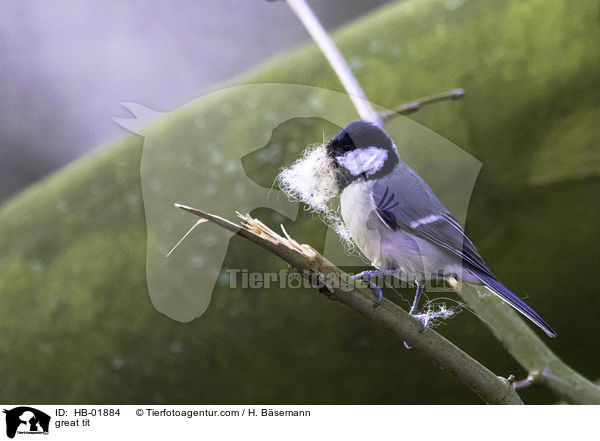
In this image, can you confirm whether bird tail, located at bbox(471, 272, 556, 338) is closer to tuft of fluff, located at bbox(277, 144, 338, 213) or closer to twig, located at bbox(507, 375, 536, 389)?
twig, located at bbox(507, 375, 536, 389)

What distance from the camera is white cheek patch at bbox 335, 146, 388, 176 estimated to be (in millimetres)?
501

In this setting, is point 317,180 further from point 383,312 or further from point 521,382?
point 521,382

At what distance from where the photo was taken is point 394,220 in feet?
1.80

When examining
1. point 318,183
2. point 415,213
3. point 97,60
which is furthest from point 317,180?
point 97,60

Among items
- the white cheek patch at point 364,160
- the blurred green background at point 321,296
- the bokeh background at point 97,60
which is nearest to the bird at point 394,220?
the white cheek patch at point 364,160

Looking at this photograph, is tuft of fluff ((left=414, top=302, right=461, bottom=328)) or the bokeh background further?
the bokeh background

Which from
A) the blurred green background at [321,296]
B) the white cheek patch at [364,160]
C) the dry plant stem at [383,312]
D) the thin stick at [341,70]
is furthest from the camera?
the blurred green background at [321,296]

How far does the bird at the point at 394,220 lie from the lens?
1.66 feet
